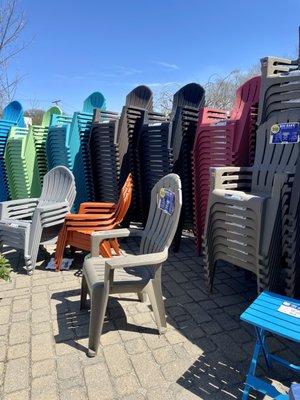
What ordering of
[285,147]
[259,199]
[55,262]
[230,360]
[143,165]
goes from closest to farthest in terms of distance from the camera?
[230,360] < [259,199] < [285,147] < [55,262] < [143,165]

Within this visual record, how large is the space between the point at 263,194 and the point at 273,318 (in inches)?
55.1

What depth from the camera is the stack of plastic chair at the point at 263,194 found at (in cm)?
256

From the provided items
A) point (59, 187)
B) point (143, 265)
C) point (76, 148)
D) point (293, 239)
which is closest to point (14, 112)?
point (76, 148)

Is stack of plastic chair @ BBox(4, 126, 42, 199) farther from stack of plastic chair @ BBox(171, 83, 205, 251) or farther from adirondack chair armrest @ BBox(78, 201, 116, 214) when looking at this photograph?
stack of plastic chair @ BBox(171, 83, 205, 251)

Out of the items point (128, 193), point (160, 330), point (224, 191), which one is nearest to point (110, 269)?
point (160, 330)

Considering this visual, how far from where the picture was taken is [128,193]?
405cm

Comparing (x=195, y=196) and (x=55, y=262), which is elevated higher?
(x=195, y=196)

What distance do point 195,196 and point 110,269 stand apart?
6.79 feet

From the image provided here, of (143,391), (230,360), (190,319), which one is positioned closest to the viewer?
(143,391)

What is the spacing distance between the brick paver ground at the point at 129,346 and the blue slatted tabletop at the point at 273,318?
54cm

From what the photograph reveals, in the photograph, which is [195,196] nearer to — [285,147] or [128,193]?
[128,193]

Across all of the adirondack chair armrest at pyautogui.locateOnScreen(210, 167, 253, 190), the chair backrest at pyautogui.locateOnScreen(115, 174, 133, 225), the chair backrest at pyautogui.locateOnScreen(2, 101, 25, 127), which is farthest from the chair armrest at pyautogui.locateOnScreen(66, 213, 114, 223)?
the chair backrest at pyautogui.locateOnScreen(2, 101, 25, 127)

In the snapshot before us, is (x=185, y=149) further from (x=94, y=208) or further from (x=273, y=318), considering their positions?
(x=273, y=318)

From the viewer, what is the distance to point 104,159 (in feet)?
16.4
